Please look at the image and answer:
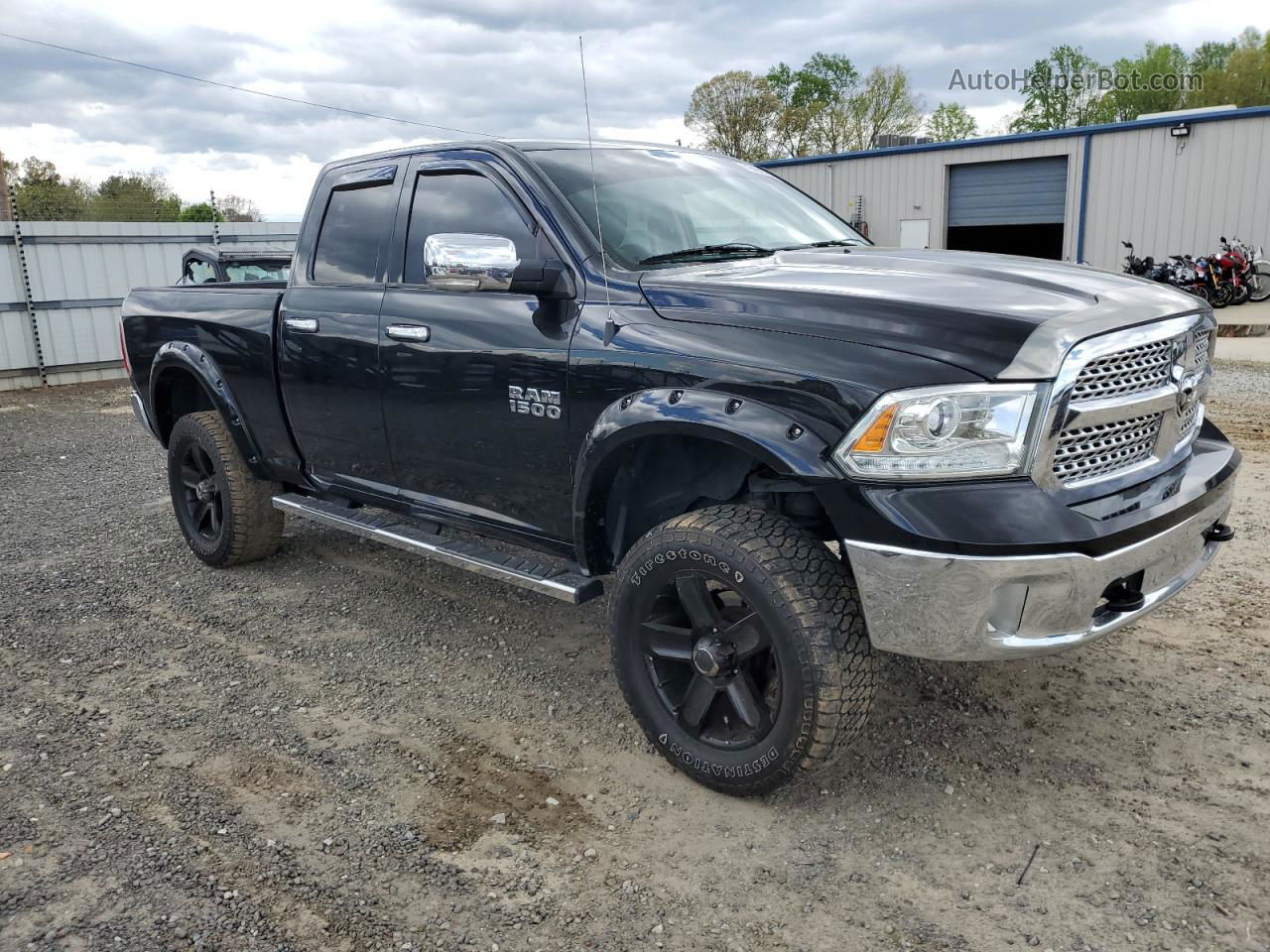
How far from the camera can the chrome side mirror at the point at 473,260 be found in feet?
10.7

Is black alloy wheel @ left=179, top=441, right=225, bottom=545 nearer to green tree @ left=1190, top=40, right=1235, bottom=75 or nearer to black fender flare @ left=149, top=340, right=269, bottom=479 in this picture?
black fender flare @ left=149, top=340, right=269, bottom=479

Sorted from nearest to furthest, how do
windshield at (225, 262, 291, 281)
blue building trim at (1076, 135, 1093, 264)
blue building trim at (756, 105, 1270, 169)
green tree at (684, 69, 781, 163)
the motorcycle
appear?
windshield at (225, 262, 291, 281) < the motorcycle < blue building trim at (756, 105, 1270, 169) < blue building trim at (1076, 135, 1093, 264) < green tree at (684, 69, 781, 163)

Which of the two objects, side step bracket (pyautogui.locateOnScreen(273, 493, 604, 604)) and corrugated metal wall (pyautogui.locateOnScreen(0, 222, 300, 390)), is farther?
corrugated metal wall (pyautogui.locateOnScreen(0, 222, 300, 390))

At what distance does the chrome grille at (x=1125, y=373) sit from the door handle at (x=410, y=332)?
7.47ft

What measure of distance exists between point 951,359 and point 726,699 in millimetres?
1236

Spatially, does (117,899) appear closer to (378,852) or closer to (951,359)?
(378,852)

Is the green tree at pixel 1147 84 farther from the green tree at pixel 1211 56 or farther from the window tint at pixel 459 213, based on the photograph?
the window tint at pixel 459 213

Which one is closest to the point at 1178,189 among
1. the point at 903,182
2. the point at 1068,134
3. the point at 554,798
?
the point at 1068,134

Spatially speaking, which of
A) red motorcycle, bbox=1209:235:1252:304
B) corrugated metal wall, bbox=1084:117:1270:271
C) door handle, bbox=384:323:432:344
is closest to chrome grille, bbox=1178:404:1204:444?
door handle, bbox=384:323:432:344

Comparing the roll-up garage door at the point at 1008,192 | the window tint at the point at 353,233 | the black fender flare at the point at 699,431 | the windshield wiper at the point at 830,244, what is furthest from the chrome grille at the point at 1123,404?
the roll-up garage door at the point at 1008,192

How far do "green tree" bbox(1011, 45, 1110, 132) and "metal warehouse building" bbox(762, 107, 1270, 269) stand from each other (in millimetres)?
39103

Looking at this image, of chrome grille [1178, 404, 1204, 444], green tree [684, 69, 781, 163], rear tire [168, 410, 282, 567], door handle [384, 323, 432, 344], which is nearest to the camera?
chrome grille [1178, 404, 1204, 444]

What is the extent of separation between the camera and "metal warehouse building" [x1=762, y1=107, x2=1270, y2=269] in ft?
63.2

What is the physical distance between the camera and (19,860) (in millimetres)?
2848
